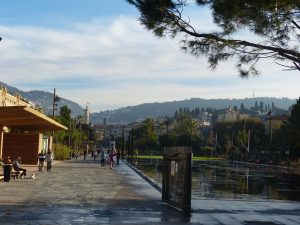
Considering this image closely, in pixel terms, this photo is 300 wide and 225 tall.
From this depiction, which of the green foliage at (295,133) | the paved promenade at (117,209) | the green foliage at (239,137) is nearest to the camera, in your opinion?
the paved promenade at (117,209)

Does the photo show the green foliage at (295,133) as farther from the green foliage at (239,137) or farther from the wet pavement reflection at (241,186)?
the wet pavement reflection at (241,186)

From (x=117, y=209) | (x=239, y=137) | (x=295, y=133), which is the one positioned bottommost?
(x=117, y=209)

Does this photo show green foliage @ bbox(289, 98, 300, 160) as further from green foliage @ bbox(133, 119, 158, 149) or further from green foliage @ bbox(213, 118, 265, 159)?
green foliage @ bbox(133, 119, 158, 149)

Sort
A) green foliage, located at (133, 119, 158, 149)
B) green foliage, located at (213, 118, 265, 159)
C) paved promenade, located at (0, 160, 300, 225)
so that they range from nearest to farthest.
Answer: paved promenade, located at (0, 160, 300, 225) → green foliage, located at (213, 118, 265, 159) → green foliage, located at (133, 119, 158, 149)

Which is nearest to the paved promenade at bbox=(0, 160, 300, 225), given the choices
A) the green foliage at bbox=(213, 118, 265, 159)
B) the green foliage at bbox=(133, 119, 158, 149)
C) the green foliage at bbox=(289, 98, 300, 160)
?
the green foliage at bbox=(289, 98, 300, 160)

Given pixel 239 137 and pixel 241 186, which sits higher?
pixel 239 137

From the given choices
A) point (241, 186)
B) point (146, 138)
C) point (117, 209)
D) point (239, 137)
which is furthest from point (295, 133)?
point (146, 138)

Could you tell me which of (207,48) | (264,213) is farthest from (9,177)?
(207,48)

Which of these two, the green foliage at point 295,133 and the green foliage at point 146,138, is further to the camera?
the green foliage at point 146,138

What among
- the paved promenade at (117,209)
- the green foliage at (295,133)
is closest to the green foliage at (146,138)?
the green foliage at (295,133)

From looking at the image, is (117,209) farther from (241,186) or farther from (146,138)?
(146,138)

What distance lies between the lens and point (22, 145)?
150 feet

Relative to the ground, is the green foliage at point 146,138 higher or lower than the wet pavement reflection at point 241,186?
higher

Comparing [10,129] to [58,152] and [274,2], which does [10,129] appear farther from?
[274,2]
